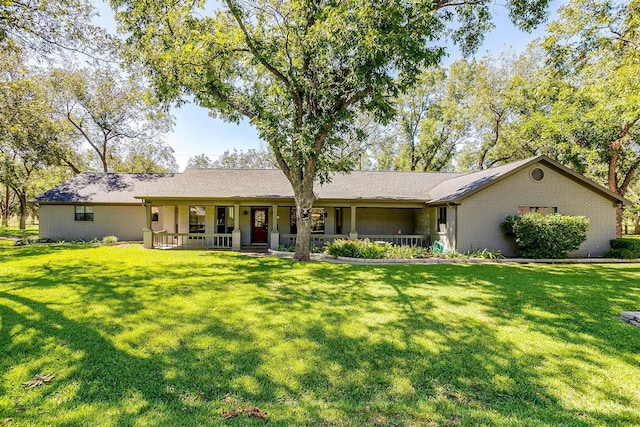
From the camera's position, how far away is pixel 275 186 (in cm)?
1711

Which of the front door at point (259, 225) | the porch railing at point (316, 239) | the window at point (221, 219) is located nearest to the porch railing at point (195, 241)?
the window at point (221, 219)

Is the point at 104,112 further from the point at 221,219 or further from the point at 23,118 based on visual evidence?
the point at 221,219

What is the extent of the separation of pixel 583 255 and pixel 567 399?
44.5 ft

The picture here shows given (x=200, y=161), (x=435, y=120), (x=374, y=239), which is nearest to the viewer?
(x=374, y=239)

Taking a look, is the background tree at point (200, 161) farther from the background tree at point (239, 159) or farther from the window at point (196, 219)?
the window at point (196, 219)

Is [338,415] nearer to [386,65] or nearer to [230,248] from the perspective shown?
[386,65]

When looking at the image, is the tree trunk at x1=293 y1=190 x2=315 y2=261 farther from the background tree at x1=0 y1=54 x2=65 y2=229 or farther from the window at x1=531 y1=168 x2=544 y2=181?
the background tree at x1=0 y1=54 x2=65 y2=229

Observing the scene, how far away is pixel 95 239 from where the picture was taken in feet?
59.6

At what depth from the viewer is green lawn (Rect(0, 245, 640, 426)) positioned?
3.17 m

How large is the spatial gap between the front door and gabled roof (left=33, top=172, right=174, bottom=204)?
6979 millimetres

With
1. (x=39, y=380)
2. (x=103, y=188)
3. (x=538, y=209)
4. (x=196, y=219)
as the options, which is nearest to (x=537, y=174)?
(x=538, y=209)

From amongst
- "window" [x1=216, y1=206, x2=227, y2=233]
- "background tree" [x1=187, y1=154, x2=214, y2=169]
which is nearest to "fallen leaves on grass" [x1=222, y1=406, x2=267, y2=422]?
"window" [x1=216, y1=206, x2=227, y2=233]

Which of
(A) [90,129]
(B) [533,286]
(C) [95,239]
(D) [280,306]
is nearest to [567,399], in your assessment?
(D) [280,306]

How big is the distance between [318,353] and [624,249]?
1558 cm
